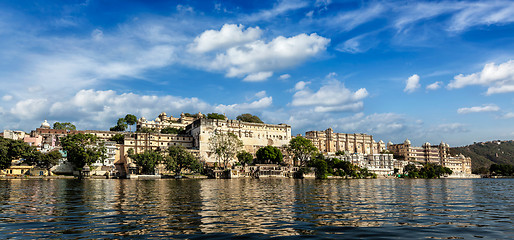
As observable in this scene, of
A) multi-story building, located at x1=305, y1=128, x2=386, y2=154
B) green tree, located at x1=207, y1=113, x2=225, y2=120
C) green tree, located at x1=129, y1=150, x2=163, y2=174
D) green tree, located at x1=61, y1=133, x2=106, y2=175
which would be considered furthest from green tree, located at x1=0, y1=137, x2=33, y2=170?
multi-story building, located at x1=305, y1=128, x2=386, y2=154

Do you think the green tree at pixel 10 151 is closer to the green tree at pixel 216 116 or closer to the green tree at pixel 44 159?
the green tree at pixel 44 159

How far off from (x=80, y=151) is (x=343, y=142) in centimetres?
12246

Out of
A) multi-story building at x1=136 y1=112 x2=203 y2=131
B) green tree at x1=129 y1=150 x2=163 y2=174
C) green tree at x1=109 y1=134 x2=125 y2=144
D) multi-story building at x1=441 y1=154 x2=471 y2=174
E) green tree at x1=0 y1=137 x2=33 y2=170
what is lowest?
multi-story building at x1=441 y1=154 x2=471 y2=174

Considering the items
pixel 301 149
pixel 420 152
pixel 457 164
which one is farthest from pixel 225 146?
pixel 457 164

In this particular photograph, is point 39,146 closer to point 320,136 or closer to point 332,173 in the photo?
point 332,173

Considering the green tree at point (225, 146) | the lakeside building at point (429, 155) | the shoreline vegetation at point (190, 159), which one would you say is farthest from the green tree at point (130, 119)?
the lakeside building at point (429, 155)

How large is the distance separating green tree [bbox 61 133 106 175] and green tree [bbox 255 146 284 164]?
50.2 m

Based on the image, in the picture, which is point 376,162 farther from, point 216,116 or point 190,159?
point 190,159

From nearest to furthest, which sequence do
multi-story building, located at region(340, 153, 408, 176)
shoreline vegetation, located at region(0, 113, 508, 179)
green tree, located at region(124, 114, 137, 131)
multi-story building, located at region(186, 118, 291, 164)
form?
shoreline vegetation, located at region(0, 113, 508, 179) → multi-story building, located at region(186, 118, 291, 164) → green tree, located at region(124, 114, 137, 131) → multi-story building, located at region(340, 153, 408, 176)

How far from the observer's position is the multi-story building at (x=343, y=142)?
172m

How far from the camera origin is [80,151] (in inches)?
3698

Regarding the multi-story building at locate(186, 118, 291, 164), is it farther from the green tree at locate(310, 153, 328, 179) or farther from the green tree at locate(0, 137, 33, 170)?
the green tree at locate(0, 137, 33, 170)

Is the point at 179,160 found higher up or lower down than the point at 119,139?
lower down

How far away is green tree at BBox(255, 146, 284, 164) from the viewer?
12388cm
